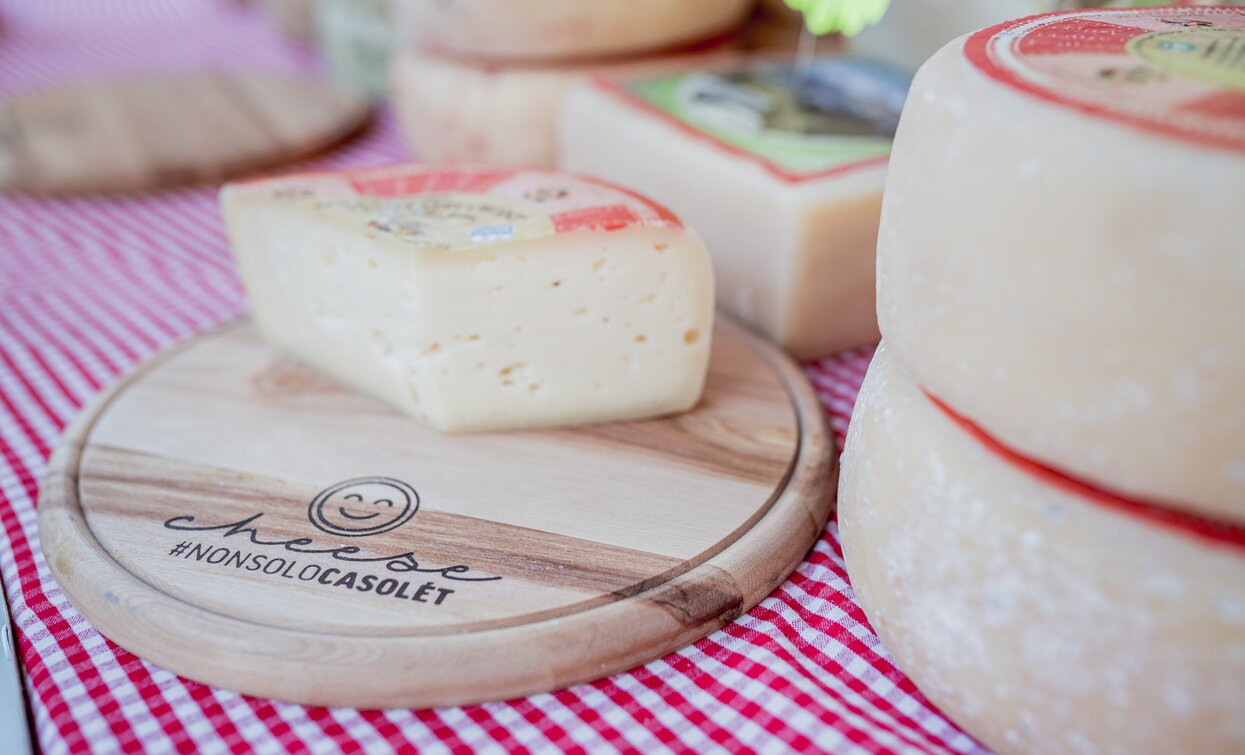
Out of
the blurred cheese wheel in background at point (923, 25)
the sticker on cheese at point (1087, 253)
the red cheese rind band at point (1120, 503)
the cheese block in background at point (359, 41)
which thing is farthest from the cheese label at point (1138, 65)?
the cheese block in background at point (359, 41)

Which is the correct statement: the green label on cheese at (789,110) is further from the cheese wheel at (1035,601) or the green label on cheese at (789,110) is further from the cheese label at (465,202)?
the cheese wheel at (1035,601)

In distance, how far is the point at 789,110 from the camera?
4.19ft

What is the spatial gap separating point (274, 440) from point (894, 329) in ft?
1.96

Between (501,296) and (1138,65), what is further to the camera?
(501,296)

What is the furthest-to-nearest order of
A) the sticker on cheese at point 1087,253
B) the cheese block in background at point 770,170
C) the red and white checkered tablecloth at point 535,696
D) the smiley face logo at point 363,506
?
the cheese block in background at point 770,170, the smiley face logo at point 363,506, the red and white checkered tablecloth at point 535,696, the sticker on cheese at point 1087,253

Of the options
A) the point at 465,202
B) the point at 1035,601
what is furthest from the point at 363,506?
the point at 1035,601

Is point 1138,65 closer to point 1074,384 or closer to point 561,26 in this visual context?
point 1074,384

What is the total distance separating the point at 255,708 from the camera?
2.33ft

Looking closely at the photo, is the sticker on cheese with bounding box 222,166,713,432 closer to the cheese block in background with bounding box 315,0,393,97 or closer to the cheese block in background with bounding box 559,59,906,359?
the cheese block in background with bounding box 559,59,906,359

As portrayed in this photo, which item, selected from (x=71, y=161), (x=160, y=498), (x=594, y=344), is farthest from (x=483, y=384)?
(x=71, y=161)

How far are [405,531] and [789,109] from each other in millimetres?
742

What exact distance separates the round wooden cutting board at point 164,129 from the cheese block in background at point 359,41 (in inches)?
3.4

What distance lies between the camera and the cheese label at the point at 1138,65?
517 mm

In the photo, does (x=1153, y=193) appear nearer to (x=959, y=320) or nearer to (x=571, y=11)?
(x=959, y=320)
